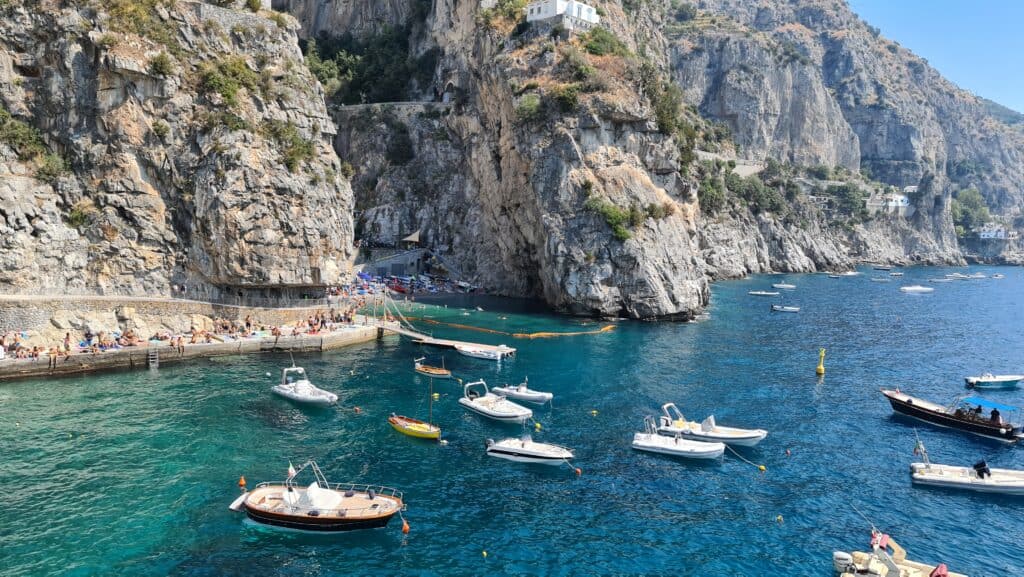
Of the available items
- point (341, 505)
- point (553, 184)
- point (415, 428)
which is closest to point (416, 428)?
point (415, 428)

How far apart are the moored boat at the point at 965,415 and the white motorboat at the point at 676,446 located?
45.7 ft

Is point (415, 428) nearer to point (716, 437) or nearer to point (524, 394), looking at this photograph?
point (524, 394)

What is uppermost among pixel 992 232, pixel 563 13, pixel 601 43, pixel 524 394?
pixel 563 13

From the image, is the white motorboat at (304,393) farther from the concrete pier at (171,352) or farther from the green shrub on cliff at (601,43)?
the green shrub on cliff at (601,43)

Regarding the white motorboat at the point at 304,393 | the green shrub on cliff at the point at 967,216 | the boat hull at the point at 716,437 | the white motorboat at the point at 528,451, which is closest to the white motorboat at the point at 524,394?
the white motorboat at the point at 528,451

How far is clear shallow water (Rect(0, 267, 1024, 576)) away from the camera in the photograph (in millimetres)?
20922

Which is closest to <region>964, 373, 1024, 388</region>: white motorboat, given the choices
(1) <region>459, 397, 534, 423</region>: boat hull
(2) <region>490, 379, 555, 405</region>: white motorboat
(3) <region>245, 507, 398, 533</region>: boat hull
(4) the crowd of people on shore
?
(2) <region>490, 379, 555, 405</region>: white motorboat

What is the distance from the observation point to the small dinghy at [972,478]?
2691 cm

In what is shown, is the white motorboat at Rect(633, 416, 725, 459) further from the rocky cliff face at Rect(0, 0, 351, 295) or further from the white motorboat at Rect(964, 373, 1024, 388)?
the rocky cliff face at Rect(0, 0, 351, 295)

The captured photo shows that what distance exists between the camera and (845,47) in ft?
584

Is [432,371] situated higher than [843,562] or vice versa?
[432,371]

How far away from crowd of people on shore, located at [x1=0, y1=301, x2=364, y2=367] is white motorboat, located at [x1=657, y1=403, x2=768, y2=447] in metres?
29.3

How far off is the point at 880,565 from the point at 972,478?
11.0m

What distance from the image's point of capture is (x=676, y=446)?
29.6 metres
